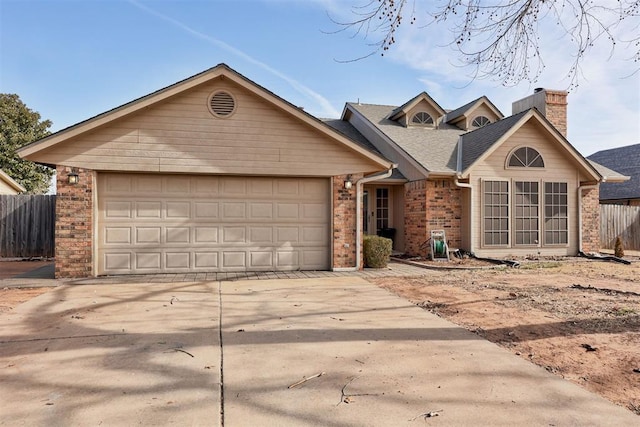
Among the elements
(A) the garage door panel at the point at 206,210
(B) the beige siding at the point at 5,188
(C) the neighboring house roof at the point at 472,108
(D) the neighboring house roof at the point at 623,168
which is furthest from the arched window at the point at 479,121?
(B) the beige siding at the point at 5,188

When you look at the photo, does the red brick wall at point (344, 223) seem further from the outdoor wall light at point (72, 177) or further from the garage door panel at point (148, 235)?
the outdoor wall light at point (72, 177)

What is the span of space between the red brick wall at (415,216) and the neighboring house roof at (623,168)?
13.9 m

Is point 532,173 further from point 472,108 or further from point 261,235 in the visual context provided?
point 261,235

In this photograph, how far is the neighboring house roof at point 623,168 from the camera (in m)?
21.1

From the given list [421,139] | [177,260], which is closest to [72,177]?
[177,260]

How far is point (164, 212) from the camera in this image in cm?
923

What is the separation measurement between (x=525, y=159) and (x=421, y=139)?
3802mm

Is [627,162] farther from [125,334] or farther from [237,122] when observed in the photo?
[125,334]

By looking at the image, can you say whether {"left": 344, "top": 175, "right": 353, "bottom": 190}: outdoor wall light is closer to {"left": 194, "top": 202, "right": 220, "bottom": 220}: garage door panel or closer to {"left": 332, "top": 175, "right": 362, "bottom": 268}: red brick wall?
{"left": 332, "top": 175, "right": 362, "bottom": 268}: red brick wall

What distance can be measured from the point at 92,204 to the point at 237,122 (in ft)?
12.5

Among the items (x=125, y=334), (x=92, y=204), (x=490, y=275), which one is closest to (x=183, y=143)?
(x=92, y=204)

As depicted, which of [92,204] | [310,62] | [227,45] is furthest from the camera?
[227,45]

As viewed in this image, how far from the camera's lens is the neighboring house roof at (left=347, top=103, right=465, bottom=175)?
496 inches

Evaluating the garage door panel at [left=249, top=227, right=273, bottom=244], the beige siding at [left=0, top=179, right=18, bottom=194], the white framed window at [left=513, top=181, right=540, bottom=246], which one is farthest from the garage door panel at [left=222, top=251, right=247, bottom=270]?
the beige siding at [left=0, top=179, right=18, bottom=194]
